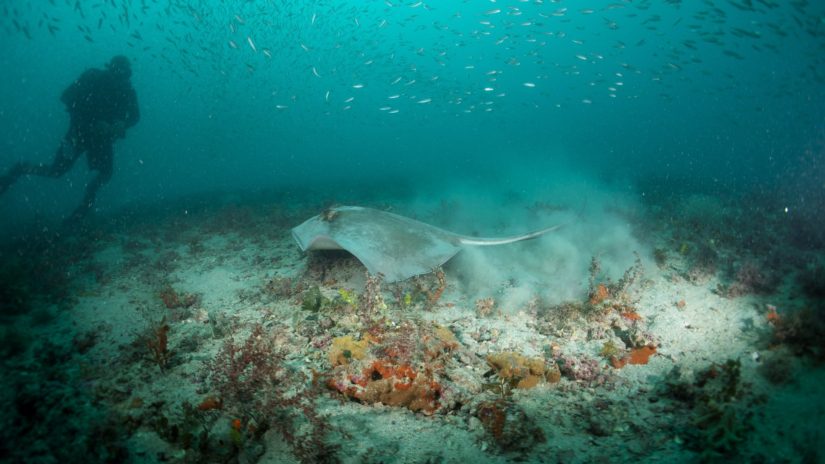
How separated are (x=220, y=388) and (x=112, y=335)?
2.62 metres

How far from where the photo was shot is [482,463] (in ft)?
9.15

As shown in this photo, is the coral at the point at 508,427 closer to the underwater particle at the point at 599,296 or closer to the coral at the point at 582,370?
the coral at the point at 582,370

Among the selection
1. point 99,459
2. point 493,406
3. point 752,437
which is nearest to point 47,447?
point 99,459

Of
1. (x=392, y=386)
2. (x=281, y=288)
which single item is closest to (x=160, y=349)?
(x=281, y=288)

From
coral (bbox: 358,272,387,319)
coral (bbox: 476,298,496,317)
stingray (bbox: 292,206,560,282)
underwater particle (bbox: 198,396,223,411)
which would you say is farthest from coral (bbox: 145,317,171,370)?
coral (bbox: 476,298,496,317)

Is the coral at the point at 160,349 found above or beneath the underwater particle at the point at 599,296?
above

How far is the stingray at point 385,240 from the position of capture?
5344 mm

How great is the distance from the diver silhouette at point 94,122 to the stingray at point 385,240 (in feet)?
39.6

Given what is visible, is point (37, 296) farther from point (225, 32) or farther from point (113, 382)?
point (225, 32)

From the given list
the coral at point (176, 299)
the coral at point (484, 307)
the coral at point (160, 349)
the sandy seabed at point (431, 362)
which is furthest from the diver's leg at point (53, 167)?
the coral at point (484, 307)

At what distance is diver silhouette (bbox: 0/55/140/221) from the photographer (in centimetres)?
Result: 1284

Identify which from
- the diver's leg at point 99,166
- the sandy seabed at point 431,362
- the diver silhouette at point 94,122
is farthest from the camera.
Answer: the diver's leg at point 99,166

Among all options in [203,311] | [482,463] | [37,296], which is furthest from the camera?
[37,296]

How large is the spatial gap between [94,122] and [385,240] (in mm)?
14430
